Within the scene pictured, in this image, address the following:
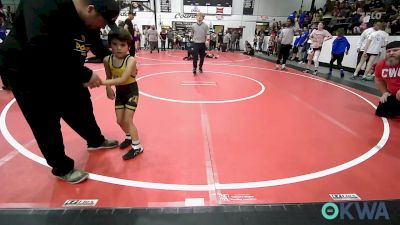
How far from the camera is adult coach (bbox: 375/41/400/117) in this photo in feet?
12.9

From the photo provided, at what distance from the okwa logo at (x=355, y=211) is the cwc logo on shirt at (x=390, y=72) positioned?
3.06 m

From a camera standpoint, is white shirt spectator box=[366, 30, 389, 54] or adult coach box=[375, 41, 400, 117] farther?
white shirt spectator box=[366, 30, 389, 54]

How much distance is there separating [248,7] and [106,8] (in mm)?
21491

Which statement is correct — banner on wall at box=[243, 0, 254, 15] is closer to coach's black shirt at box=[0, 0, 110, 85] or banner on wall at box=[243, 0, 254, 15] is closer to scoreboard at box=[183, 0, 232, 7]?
scoreboard at box=[183, 0, 232, 7]

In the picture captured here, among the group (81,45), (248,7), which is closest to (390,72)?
(81,45)

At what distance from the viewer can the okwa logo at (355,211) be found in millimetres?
1766

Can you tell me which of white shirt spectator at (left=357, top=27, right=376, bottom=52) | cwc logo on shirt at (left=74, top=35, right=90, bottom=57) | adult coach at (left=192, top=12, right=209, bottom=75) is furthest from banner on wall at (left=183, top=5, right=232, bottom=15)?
cwc logo on shirt at (left=74, top=35, right=90, bottom=57)

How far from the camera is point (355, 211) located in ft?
5.96

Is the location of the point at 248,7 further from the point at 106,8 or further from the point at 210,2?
the point at 106,8

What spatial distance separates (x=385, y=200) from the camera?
1946mm

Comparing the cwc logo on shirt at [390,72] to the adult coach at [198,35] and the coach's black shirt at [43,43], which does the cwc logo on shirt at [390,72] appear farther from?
the adult coach at [198,35]

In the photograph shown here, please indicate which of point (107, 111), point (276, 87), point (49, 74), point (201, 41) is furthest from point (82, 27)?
point (201, 41)

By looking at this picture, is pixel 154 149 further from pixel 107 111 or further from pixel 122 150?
pixel 107 111

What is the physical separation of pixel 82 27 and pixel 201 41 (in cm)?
630
